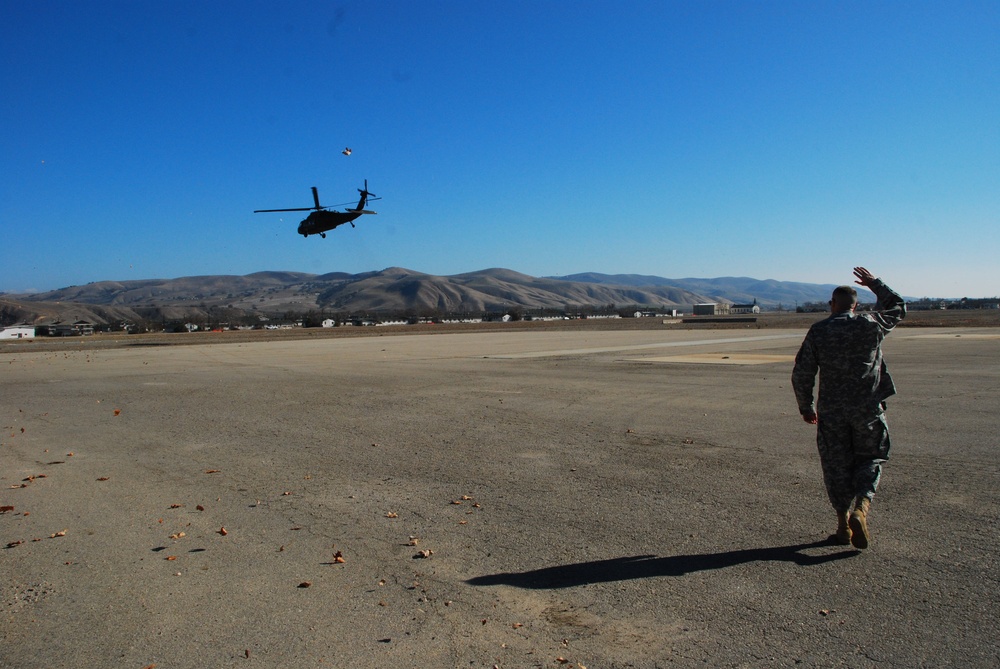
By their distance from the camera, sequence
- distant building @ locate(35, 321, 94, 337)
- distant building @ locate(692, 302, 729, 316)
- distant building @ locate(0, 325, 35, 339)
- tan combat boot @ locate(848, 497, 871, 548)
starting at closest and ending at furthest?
tan combat boot @ locate(848, 497, 871, 548)
distant building @ locate(0, 325, 35, 339)
distant building @ locate(35, 321, 94, 337)
distant building @ locate(692, 302, 729, 316)

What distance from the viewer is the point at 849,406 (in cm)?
566

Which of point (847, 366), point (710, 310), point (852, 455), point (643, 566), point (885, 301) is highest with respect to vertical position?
point (710, 310)

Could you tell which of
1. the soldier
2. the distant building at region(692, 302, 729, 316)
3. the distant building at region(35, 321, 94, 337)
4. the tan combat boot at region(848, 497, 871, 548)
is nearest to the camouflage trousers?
the soldier

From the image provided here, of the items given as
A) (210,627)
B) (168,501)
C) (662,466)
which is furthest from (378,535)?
(662,466)

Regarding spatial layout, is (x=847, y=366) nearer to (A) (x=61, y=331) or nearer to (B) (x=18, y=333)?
(B) (x=18, y=333)

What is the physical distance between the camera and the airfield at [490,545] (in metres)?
4.16

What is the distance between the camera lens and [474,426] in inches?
467

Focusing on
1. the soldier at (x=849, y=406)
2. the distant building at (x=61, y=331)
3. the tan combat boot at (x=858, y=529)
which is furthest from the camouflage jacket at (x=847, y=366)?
the distant building at (x=61, y=331)

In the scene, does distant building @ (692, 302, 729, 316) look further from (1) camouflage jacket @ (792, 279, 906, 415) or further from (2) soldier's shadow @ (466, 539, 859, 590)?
(2) soldier's shadow @ (466, 539, 859, 590)

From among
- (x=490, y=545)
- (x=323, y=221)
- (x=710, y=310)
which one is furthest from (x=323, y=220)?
(x=710, y=310)

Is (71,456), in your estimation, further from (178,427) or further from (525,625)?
(525,625)

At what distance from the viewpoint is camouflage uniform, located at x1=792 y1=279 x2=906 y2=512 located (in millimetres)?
5617

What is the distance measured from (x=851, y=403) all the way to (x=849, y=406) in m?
0.03

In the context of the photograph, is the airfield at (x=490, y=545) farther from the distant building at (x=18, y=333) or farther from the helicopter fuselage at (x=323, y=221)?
the distant building at (x=18, y=333)
